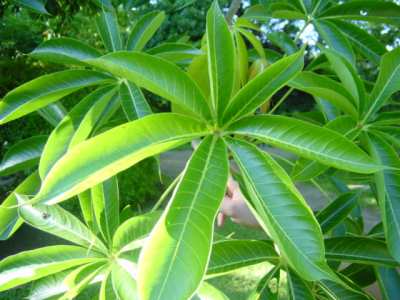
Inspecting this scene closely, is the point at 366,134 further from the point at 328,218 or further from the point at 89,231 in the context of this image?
the point at 89,231

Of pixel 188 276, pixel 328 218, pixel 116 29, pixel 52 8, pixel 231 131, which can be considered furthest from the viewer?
pixel 52 8

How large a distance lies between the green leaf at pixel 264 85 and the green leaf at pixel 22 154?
49cm

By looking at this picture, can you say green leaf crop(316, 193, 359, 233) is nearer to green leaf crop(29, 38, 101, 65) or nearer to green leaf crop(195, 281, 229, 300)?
green leaf crop(195, 281, 229, 300)

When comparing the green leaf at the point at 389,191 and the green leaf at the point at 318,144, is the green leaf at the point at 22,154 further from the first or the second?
the green leaf at the point at 389,191

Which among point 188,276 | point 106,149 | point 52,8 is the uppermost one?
point 52,8

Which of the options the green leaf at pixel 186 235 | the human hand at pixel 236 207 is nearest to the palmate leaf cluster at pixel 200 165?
the green leaf at pixel 186 235

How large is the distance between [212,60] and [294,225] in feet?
0.80

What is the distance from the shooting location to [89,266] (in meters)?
0.69

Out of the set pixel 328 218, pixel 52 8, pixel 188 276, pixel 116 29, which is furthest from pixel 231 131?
pixel 52 8

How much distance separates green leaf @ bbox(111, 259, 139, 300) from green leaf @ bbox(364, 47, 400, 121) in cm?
47

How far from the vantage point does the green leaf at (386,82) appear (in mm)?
759

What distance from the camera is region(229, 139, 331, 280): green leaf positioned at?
48 cm

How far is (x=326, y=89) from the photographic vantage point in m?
0.71

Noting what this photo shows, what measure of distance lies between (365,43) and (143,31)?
20.4 inches
